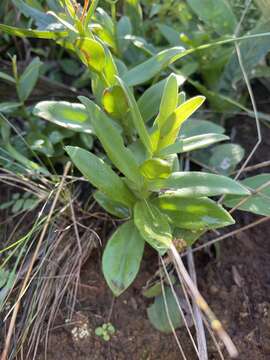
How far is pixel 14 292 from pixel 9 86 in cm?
55

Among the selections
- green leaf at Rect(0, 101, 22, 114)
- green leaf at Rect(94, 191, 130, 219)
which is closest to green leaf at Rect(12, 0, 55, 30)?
green leaf at Rect(0, 101, 22, 114)

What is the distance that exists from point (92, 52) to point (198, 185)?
327 millimetres

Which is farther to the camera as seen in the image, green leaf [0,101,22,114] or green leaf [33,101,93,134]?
green leaf [0,101,22,114]

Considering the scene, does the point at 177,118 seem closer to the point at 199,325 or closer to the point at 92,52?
the point at 92,52

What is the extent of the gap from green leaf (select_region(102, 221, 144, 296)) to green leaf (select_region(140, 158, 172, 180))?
0.14 metres

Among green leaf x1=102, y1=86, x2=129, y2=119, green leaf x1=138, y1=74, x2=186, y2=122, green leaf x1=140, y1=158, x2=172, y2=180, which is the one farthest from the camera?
green leaf x1=138, y1=74, x2=186, y2=122

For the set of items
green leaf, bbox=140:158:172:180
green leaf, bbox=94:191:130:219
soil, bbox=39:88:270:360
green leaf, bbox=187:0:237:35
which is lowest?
soil, bbox=39:88:270:360

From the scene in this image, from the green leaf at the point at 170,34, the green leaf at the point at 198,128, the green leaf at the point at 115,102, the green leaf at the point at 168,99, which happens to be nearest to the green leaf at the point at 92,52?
the green leaf at the point at 115,102

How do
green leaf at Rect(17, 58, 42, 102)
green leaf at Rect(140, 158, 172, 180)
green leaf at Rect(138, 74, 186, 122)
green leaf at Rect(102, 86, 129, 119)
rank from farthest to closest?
green leaf at Rect(17, 58, 42, 102), green leaf at Rect(138, 74, 186, 122), green leaf at Rect(102, 86, 129, 119), green leaf at Rect(140, 158, 172, 180)

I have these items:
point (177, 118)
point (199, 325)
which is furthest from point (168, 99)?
point (199, 325)

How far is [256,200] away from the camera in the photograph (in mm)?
986

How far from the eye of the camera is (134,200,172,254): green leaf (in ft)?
2.81

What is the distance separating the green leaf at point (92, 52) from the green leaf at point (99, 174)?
18cm

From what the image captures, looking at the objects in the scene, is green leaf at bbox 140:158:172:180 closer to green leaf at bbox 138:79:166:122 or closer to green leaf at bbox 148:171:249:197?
green leaf at bbox 148:171:249:197
